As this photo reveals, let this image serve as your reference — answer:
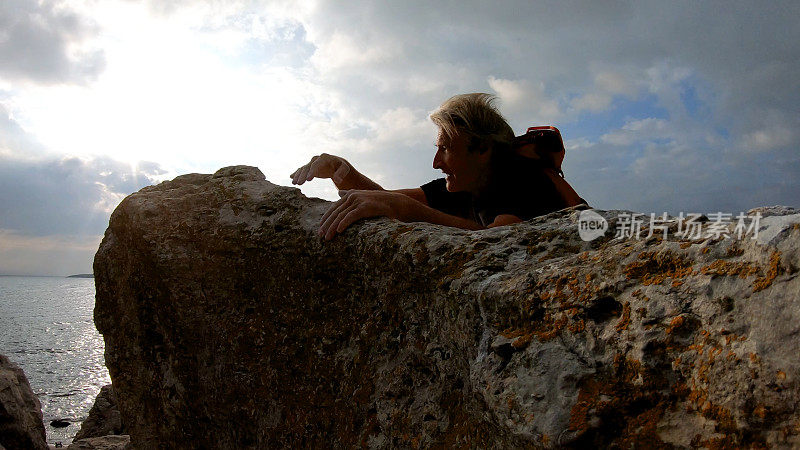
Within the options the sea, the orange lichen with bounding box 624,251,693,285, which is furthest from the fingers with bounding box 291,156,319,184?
the sea

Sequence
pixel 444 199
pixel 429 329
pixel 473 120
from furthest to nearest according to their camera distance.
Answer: pixel 444 199
pixel 473 120
pixel 429 329

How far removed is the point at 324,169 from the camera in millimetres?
4586

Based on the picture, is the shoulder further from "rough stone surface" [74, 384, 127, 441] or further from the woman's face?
"rough stone surface" [74, 384, 127, 441]

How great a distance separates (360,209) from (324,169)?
1.35m

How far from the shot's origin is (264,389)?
11.9 feet

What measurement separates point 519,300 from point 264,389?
227 centimetres

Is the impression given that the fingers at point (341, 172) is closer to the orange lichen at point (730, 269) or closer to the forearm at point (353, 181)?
the forearm at point (353, 181)

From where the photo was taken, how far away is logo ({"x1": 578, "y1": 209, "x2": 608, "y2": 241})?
96.4 inches

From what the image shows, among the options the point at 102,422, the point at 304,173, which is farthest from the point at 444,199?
the point at 102,422

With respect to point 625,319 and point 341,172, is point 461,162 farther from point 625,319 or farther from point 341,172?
point 625,319

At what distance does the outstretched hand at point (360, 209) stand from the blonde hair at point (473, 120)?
32.3 inches

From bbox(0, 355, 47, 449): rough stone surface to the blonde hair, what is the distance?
9453mm

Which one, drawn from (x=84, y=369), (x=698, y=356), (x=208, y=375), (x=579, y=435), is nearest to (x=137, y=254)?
(x=208, y=375)

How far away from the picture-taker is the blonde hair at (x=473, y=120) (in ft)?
13.1
